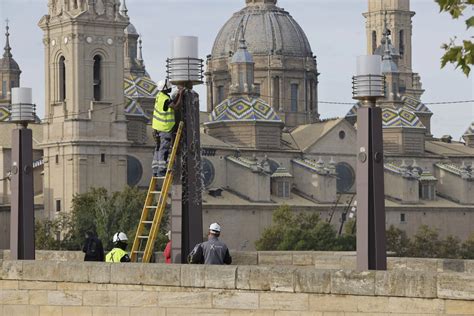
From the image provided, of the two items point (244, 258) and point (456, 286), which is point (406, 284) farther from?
point (244, 258)

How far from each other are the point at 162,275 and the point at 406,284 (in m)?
2.85

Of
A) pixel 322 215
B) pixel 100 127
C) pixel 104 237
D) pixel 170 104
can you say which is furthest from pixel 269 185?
pixel 170 104

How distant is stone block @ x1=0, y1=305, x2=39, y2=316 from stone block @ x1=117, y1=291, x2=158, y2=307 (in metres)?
1.15

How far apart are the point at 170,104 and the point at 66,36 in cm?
7501

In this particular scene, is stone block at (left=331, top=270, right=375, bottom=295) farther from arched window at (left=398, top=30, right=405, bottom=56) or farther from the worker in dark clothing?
arched window at (left=398, top=30, right=405, bottom=56)

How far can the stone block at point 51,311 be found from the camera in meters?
18.1

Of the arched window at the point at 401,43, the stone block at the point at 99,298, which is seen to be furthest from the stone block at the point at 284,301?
the arched window at the point at 401,43

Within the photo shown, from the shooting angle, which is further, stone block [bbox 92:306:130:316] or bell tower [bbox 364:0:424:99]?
bell tower [bbox 364:0:424:99]

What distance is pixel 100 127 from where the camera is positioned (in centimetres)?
9625

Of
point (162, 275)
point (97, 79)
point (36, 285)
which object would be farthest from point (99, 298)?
point (97, 79)

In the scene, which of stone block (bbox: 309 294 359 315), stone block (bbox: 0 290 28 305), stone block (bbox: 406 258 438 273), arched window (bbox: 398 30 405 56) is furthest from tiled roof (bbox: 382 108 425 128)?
stone block (bbox: 309 294 359 315)

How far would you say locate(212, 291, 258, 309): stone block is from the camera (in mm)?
16641

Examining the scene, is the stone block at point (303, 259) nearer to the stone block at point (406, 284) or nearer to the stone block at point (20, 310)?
the stone block at point (20, 310)

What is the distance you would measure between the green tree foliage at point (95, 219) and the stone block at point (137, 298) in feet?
207
